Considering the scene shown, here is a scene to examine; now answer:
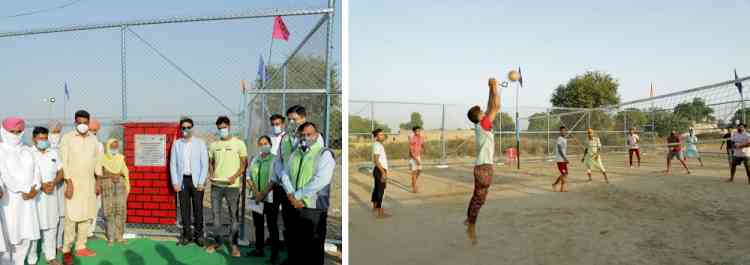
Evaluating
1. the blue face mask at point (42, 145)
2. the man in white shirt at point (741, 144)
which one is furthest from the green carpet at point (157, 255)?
the man in white shirt at point (741, 144)

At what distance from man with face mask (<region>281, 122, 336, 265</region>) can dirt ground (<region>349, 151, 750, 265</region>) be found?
3.80 ft

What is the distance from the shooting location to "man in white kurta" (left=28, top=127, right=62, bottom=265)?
420cm

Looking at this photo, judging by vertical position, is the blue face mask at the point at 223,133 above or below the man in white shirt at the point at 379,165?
above

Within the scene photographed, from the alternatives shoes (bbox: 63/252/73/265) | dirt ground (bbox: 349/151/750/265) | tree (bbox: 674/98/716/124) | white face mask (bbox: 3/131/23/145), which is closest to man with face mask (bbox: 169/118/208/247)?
shoes (bbox: 63/252/73/265)

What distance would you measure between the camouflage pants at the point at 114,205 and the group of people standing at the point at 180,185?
0.04 ft

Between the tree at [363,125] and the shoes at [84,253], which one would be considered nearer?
the shoes at [84,253]

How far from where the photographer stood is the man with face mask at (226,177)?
481 centimetres

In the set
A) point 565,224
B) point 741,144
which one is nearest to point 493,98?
point 565,224

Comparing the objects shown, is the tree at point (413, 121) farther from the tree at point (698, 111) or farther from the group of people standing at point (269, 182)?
the group of people standing at point (269, 182)

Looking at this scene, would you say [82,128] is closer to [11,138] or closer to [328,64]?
[11,138]

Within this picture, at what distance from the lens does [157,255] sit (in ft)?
15.7

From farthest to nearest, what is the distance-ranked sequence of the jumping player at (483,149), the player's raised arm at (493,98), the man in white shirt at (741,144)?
the man in white shirt at (741,144)
the jumping player at (483,149)
the player's raised arm at (493,98)

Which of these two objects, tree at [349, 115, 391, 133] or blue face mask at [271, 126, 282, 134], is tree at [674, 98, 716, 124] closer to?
tree at [349, 115, 391, 133]

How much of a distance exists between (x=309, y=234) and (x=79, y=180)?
2.96 m
